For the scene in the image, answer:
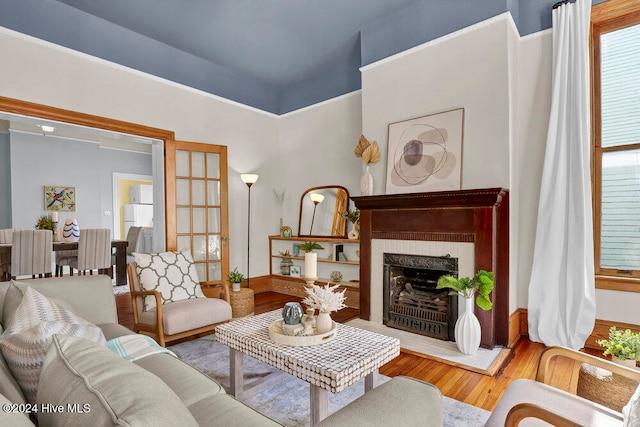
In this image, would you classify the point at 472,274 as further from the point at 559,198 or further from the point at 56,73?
the point at 56,73

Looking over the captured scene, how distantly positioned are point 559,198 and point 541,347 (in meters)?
1.29

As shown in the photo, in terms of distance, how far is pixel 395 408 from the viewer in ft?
3.22

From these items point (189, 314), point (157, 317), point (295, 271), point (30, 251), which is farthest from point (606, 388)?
point (30, 251)

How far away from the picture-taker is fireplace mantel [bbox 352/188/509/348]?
2867 mm

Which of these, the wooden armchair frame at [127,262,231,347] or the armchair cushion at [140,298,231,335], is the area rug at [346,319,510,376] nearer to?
the armchair cushion at [140,298,231,335]

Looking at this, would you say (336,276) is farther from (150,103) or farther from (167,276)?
(150,103)

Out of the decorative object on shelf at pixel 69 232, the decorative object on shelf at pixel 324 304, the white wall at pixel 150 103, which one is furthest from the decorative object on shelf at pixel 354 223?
the decorative object on shelf at pixel 69 232

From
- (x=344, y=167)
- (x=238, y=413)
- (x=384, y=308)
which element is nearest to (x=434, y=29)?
(x=344, y=167)

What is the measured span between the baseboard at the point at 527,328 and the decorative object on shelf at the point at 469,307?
19.0 inches

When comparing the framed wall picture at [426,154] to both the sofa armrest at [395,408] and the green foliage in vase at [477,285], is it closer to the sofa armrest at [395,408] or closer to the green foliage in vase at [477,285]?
the green foliage in vase at [477,285]

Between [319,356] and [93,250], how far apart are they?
480 cm

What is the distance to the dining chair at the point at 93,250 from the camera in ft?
16.5

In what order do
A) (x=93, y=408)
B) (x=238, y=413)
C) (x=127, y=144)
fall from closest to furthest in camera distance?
1. (x=93, y=408)
2. (x=238, y=413)
3. (x=127, y=144)

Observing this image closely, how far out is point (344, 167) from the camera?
4.59 meters
